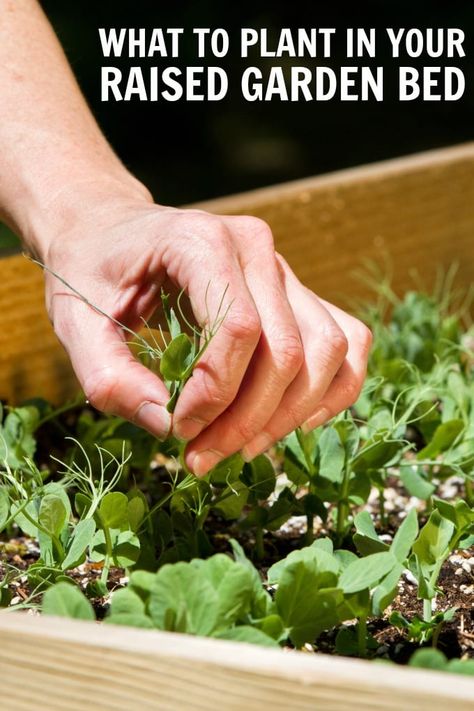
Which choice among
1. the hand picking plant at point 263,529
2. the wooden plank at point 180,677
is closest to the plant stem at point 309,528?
the hand picking plant at point 263,529

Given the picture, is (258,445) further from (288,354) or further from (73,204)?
(73,204)

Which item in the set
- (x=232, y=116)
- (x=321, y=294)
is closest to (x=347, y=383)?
(x=321, y=294)

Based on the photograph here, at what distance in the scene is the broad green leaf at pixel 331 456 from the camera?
870 mm

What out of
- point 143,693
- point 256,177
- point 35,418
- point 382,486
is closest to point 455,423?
point 382,486

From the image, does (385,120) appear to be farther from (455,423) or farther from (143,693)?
(143,693)

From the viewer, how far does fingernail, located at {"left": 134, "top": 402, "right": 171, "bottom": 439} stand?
71cm

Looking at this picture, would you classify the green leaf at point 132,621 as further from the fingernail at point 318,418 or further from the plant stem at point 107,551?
the fingernail at point 318,418

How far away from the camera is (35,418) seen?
98 cm

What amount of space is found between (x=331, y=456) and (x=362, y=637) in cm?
21

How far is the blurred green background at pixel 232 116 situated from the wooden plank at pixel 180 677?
2156 mm

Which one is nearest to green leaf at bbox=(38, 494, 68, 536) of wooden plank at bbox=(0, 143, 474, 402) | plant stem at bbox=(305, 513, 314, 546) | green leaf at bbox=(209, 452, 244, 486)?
green leaf at bbox=(209, 452, 244, 486)

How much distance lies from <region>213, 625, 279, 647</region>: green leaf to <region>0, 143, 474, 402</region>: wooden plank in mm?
640

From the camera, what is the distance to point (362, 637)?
69cm

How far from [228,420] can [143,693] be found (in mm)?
248
